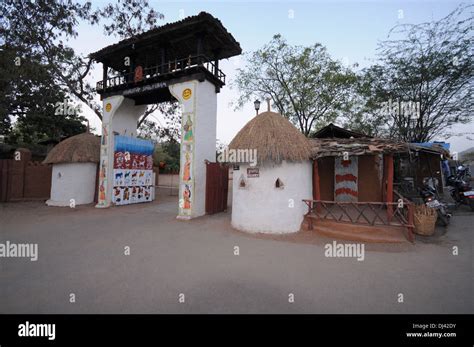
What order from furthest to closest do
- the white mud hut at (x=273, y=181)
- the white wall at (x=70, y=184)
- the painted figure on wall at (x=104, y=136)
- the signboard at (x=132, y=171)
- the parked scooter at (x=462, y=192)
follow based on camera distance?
the white wall at (x=70, y=184), the signboard at (x=132, y=171), the painted figure on wall at (x=104, y=136), the parked scooter at (x=462, y=192), the white mud hut at (x=273, y=181)

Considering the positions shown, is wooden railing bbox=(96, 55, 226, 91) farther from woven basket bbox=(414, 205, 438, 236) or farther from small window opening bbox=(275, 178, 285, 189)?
woven basket bbox=(414, 205, 438, 236)

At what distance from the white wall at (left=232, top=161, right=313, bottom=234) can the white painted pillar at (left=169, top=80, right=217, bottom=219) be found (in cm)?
313

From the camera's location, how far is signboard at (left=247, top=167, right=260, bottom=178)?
7.57 metres

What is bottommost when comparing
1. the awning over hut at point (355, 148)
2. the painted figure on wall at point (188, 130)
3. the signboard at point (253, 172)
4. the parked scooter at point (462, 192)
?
the parked scooter at point (462, 192)

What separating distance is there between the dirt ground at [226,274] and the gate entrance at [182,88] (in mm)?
3532

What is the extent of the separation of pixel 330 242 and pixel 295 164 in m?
2.70

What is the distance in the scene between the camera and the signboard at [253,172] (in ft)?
24.8

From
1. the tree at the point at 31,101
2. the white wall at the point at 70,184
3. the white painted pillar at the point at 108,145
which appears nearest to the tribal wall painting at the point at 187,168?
the white painted pillar at the point at 108,145

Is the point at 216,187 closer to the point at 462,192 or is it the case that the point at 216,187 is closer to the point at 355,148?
the point at 355,148

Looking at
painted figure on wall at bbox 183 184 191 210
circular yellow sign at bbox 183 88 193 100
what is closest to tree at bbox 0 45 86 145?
circular yellow sign at bbox 183 88 193 100

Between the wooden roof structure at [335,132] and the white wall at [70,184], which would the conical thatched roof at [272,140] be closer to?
the wooden roof structure at [335,132]

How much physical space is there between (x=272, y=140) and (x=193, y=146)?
403 centimetres
